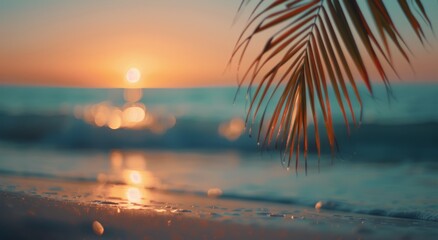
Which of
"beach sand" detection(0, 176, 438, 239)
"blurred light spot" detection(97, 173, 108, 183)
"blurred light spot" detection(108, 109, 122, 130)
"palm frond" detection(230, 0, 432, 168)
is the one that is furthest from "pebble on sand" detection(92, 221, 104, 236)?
"blurred light spot" detection(108, 109, 122, 130)

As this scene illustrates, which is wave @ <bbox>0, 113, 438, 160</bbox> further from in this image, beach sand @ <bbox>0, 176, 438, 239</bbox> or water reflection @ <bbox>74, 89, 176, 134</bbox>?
beach sand @ <bbox>0, 176, 438, 239</bbox>

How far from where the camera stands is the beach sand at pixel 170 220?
3750 millimetres

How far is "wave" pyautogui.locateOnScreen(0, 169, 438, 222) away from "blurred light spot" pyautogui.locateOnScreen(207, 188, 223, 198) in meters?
0.05

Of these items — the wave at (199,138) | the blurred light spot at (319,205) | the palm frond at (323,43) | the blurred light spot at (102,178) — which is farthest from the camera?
the wave at (199,138)

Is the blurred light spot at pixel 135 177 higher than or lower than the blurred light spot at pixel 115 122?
lower

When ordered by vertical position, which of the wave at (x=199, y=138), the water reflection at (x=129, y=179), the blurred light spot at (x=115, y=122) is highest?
the blurred light spot at (x=115, y=122)

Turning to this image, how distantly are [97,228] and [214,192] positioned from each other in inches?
108

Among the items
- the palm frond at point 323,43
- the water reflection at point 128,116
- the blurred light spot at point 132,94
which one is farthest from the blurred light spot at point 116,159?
the blurred light spot at point 132,94

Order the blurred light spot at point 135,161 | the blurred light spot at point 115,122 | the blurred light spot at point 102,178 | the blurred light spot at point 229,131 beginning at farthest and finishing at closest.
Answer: the blurred light spot at point 115,122 → the blurred light spot at point 229,131 → the blurred light spot at point 135,161 → the blurred light spot at point 102,178

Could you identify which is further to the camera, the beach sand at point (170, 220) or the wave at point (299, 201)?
the wave at point (299, 201)

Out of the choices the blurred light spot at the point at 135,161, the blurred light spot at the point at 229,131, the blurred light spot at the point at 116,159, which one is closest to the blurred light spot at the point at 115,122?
the blurred light spot at the point at 229,131

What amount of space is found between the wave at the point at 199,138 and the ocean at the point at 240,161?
3 centimetres

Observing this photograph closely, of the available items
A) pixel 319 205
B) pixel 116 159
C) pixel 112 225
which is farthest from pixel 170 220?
pixel 116 159

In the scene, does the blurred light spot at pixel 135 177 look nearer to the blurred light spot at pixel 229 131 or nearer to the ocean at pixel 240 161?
the ocean at pixel 240 161
